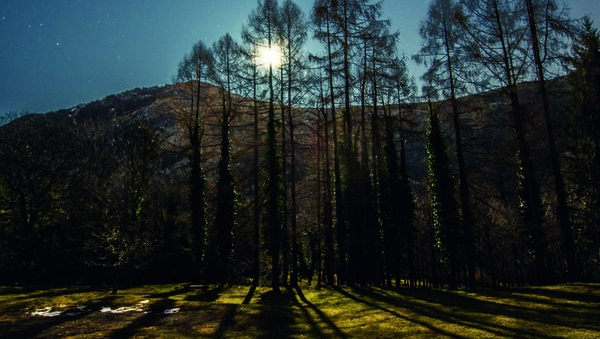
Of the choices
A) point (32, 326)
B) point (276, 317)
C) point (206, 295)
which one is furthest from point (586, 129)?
point (32, 326)

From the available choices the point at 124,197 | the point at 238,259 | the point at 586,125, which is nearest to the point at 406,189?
the point at 586,125

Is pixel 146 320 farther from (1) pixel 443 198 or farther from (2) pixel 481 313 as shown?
(1) pixel 443 198

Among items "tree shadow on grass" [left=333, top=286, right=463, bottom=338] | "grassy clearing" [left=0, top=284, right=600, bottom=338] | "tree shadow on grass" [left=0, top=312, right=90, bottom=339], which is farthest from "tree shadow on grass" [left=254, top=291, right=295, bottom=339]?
"tree shadow on grass" [left=0, top=312, right=90, bottom=339]

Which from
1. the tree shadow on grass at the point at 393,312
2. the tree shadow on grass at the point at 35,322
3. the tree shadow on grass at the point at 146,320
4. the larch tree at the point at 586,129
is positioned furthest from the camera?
the larch tree at the point at 586,129

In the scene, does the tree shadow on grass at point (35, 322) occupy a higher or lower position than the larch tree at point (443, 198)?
lower

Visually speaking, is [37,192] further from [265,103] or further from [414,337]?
[414,337]

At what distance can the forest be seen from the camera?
19.4m

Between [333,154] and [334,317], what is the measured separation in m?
16.9

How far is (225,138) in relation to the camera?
2878 cm

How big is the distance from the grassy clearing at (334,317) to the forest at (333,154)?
4965 millimetres

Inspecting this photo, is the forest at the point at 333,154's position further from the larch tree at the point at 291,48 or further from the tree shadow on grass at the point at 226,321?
the tree shadow on grass at the point at 226,321

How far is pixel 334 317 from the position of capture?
13430 mm

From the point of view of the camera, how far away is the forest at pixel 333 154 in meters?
19.4

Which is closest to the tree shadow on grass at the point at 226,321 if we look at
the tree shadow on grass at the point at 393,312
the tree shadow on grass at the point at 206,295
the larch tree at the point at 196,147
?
the tree shadow on grass at the point at 206,295
